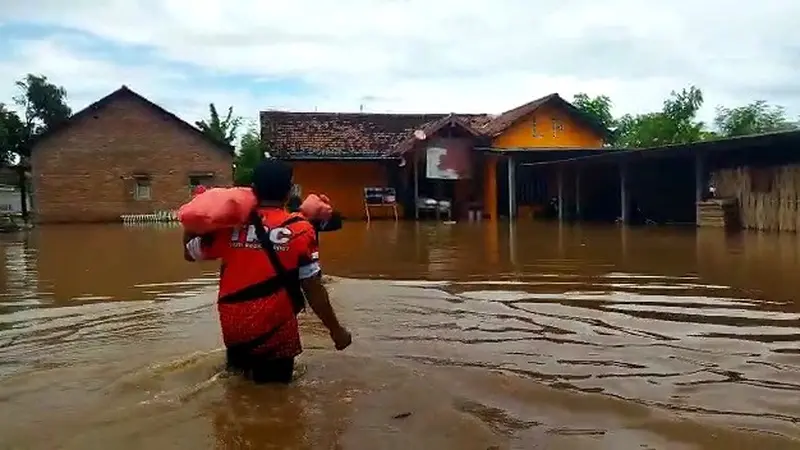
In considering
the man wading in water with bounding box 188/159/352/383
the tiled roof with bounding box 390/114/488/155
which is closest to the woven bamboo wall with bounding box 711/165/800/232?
the tiled roof with bounding box 390/114/488/155

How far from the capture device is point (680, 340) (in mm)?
5824

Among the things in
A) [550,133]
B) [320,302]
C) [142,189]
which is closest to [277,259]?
[320,302]

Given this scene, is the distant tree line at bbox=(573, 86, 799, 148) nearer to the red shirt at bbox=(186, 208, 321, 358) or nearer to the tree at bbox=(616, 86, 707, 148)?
the tree at bbox=(616, 86, 707, 148)

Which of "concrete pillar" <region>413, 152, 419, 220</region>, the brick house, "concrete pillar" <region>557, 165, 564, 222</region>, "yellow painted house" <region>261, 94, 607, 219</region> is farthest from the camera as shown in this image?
the brick house

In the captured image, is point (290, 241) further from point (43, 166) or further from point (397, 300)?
point (43, 166)

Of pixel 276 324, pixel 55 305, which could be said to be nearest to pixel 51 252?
pixel 55 305

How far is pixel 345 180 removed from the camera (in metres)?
33.7

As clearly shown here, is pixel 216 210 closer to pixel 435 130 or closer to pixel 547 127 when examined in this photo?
pixel 435 130

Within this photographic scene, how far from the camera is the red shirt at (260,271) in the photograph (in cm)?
414

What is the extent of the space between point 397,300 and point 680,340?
10.1 feet

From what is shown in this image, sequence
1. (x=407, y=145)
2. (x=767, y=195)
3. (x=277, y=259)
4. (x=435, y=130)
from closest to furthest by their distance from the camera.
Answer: (x=277, y=259)
(x=767, y=195)
(x=435, y=130)
(x=407, y=145)

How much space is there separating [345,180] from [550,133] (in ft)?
30.2

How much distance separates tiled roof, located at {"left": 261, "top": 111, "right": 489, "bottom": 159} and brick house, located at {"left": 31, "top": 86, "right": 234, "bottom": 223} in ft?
10.1

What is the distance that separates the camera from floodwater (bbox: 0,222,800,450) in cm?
A: 370
